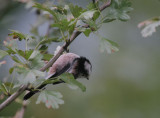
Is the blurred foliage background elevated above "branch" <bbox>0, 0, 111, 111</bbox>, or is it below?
below

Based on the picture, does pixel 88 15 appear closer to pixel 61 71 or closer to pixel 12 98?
pixel 61 71

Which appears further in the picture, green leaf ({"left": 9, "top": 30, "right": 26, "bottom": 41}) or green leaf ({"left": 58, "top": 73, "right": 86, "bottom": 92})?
green leaf ({"left": 9, "top": 30, "right": 26, "bottom": 41})

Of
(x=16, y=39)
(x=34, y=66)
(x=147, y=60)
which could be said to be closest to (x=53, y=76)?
(x=34, y=66)

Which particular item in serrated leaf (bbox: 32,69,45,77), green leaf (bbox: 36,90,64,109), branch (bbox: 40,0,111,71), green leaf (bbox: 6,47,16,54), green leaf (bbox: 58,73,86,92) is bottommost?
green leaf (bbox: 36,90,64,109)

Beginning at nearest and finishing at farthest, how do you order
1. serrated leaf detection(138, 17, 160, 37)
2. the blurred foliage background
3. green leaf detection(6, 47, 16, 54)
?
green leaf detection(6, 47, 16, 54), serrated leaf detection(138, 17, 160, 37), the blurred foliage background

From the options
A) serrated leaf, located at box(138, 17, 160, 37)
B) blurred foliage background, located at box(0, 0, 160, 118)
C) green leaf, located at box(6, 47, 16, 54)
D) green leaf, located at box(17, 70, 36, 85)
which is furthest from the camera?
blurred foliage background, located at box(0, 0, 160, 118)

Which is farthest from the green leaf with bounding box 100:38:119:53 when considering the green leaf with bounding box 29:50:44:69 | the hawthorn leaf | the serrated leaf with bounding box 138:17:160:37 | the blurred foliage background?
the blurred foliage background

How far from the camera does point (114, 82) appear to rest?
354cm

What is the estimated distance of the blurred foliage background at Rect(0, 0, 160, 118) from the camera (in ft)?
11.2

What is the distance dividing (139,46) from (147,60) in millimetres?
227

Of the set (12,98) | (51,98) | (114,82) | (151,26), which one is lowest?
(114,82)

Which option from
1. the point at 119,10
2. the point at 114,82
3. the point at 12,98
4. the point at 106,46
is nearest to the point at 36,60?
the point at 12,98

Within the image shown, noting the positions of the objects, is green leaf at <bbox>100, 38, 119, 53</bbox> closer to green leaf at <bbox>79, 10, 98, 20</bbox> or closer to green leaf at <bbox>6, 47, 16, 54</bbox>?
green leaf at <bbox>79, 10, 98, 20</bbox>

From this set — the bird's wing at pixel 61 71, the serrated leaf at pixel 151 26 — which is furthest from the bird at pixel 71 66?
the serrated leaf at pixel 151 26
